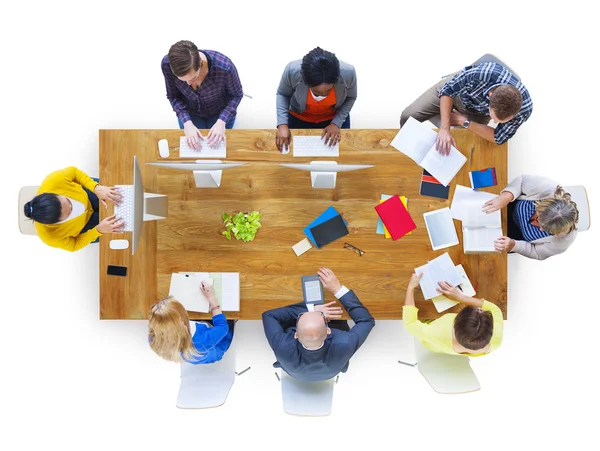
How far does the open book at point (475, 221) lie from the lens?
90.1 inches

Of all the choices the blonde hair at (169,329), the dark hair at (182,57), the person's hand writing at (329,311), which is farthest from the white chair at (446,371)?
the dark hair at (182,57)

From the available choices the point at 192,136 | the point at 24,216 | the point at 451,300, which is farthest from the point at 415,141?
the point at 24,216

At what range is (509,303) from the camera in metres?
3.05

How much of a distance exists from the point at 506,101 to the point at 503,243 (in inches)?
30.0

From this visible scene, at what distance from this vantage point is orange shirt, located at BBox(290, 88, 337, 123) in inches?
93.3

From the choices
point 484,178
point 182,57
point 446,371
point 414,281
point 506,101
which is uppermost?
point 182,57

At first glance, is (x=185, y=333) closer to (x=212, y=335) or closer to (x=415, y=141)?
(x=212, y=335)

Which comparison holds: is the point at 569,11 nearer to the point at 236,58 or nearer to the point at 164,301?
the point at 236,58

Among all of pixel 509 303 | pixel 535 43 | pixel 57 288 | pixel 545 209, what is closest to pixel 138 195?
pixel 57 288

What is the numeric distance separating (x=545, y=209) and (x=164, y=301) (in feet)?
Answer: 6.61

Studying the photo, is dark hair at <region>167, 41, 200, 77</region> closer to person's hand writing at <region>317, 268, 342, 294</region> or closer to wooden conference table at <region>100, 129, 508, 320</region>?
wooden conference table at <region>100, 129, 508, 320</region>

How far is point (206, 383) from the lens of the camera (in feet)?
8.30

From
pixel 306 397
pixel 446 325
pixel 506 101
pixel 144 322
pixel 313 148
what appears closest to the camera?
pixel 506 101

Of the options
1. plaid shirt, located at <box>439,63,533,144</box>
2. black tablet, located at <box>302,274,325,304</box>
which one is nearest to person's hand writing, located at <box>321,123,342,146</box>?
plaid shirt, located at <box>439,63,533,144</box>
